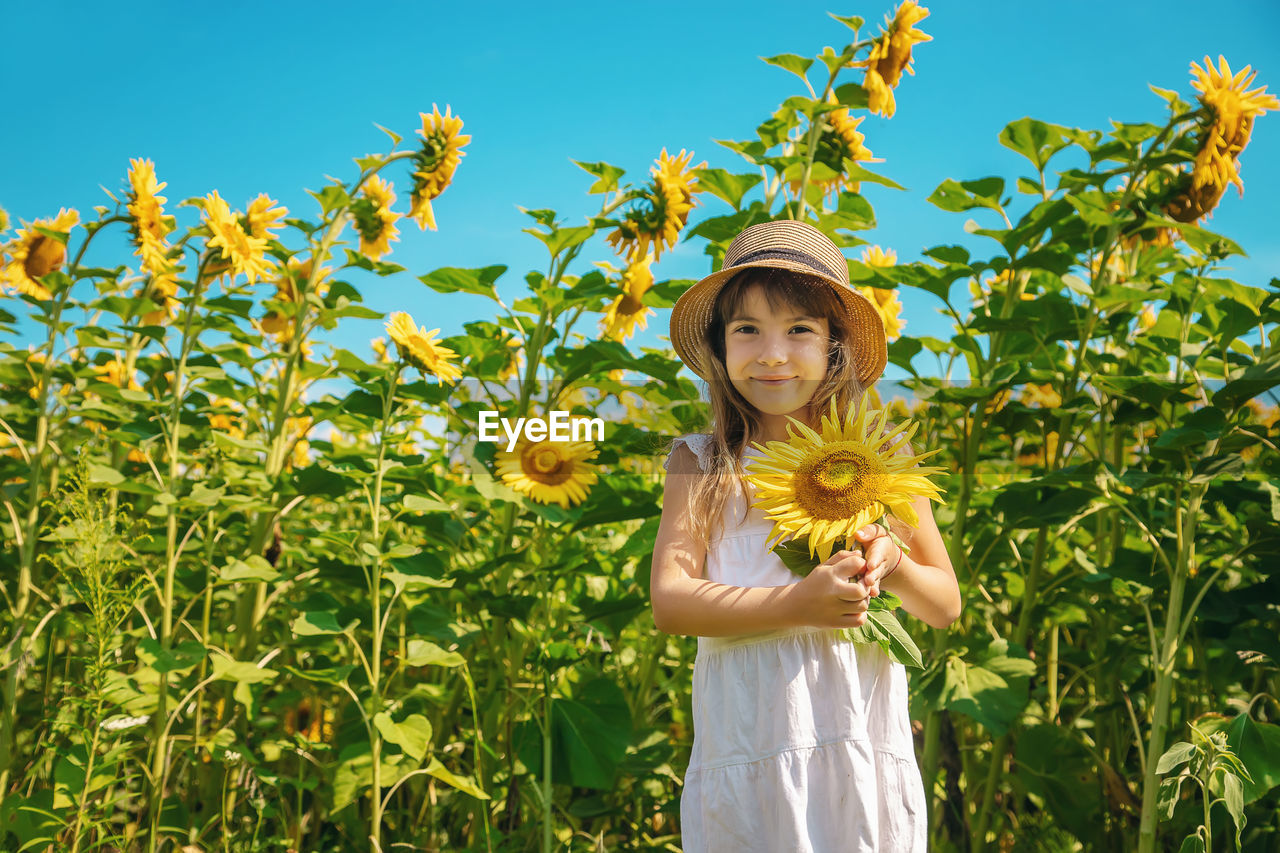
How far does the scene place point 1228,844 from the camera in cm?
184

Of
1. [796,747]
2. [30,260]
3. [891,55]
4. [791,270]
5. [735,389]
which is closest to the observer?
[796,747]

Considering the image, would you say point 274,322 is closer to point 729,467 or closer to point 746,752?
point 729,467

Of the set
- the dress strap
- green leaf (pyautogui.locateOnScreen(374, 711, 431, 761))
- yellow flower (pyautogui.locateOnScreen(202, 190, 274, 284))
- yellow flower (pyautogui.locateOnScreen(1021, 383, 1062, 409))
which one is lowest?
green leaf (pyautogui.locateOnScreen(374, 711, 431, 761))

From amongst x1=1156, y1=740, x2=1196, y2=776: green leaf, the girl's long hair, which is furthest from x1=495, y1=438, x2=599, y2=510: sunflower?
Answer: x1=1156, y1=740, x2=1196, y2=776: green leaf

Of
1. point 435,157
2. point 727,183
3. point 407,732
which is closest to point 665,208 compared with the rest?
point 727,183

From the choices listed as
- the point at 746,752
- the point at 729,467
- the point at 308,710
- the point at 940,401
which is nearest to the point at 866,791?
the point at 746,752

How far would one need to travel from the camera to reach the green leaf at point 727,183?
1.95 m

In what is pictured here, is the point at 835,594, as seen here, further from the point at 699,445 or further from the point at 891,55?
the point at 891,55

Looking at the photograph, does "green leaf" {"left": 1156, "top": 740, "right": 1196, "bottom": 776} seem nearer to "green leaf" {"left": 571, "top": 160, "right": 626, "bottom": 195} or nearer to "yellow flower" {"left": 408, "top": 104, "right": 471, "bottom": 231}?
"green leaf" {"left": 571, "top": 160, "right": 626, "bottom": 195}

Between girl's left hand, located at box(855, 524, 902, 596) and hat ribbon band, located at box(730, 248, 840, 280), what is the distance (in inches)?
15.3

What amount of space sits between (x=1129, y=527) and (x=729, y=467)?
1.46 meters

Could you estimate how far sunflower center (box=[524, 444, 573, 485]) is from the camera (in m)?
1.94

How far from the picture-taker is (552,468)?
6.38 feet

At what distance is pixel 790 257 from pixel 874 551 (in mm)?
443
